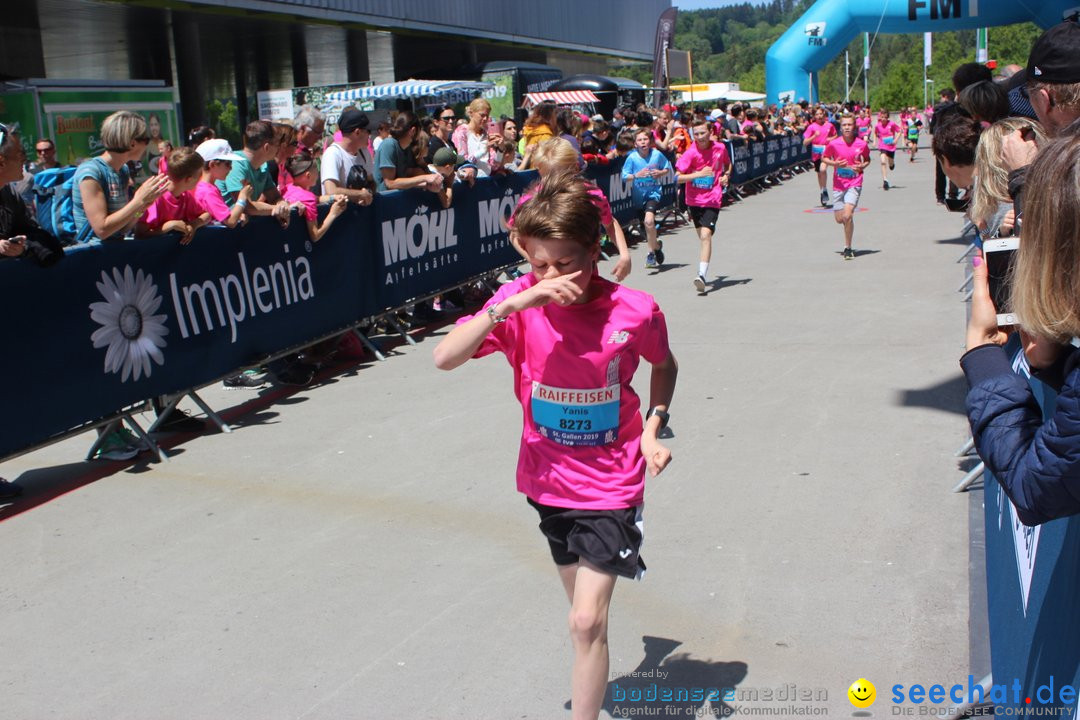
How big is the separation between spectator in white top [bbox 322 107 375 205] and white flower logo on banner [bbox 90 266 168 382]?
9.25 ft

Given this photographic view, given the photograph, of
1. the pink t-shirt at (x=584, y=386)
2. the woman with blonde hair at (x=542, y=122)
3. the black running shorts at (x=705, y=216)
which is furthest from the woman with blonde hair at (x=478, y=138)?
the pink t-shirt at (x=584, y=386)

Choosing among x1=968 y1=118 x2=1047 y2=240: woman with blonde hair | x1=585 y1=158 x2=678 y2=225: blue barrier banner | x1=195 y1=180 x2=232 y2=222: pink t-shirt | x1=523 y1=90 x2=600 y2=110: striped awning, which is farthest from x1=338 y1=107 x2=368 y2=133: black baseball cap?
x1=523 y1=90 x2=600 y2=110: striped awning

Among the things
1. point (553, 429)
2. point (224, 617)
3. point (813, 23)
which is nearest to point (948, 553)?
point (553, 429)

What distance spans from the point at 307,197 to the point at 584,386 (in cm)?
638

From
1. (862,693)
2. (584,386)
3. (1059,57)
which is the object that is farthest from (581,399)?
(1059,57)

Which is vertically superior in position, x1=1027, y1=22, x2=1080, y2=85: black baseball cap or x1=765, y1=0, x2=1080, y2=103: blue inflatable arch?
x1=765, y1=0, x2=1080, y2=103: blue inflatable arch

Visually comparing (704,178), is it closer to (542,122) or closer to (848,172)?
(542,122)

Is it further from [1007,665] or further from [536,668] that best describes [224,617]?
[1007,665]

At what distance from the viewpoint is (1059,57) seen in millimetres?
3705

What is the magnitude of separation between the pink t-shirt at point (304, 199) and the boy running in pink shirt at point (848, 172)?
7669mm

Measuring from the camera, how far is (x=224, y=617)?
4699 millimetres

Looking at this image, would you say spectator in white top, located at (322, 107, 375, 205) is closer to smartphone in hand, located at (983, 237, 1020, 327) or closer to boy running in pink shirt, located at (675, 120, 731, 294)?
boy running in pink shirt, located at (675, 120, 731, 294)

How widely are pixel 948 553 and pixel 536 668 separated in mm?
2148

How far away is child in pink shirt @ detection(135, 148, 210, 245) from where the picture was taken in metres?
7.03
